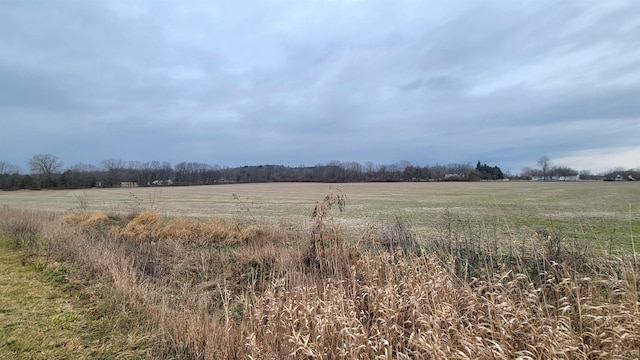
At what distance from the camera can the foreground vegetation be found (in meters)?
3.34

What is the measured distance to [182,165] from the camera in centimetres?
13475

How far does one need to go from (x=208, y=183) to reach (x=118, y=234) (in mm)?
111650

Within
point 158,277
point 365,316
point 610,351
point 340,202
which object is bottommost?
point 158,277

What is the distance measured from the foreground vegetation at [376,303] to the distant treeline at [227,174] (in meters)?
106

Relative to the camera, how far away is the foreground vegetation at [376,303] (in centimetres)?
334

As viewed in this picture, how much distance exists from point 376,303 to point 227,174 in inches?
5123

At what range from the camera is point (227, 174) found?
5039 inches

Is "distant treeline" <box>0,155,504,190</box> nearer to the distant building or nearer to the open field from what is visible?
the distant building

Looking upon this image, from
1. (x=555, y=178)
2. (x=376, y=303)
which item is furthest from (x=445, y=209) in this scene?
(x=555, y=178)

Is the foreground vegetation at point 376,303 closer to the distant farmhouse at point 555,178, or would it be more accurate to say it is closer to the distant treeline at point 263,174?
the distant treeline at point 263,174

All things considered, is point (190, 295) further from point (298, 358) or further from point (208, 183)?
point (208, 183)


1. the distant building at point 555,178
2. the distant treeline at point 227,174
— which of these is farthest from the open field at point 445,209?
the distant building at point 555,178

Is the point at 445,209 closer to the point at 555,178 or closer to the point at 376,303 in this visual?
the point at 376,303

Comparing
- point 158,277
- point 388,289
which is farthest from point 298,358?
point 158,277
